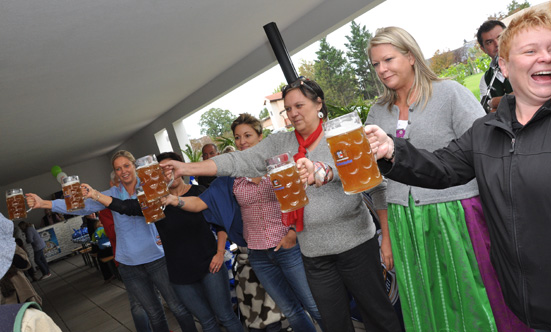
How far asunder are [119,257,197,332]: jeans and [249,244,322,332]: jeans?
0.91 m

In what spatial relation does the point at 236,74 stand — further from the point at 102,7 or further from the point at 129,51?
the point at 102,7

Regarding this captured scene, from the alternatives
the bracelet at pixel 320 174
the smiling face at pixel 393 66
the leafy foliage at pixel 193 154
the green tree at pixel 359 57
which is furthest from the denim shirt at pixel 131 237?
the green tree at pixel 359 57

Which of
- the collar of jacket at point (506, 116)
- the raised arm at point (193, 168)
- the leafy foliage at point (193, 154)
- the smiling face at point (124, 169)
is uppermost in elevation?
the leafy foliage at point (193, 154)

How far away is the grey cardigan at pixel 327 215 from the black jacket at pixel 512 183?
51cm

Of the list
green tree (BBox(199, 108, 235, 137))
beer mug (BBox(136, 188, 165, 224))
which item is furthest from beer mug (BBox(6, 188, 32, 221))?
green tree (BBox(199, 108, 235, 137))

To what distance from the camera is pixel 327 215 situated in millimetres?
1741

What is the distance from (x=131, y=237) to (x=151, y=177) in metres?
1.20

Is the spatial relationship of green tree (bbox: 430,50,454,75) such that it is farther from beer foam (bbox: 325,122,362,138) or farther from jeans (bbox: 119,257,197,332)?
beer foam (bbox: 325,122,362,138)

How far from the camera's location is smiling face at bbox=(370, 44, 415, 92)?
5.09 ft

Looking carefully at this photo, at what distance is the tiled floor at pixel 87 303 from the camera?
4.88 meters

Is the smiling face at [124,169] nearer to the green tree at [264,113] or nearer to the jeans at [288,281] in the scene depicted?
the jeans at [288,281]

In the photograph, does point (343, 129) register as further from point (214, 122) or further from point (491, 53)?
point (214, 122)

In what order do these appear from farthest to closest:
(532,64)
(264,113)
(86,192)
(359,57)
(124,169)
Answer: (264,113) → (359,57) → (124,169) → (86,192) → (532,64)

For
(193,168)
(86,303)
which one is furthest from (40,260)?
(193,168)
